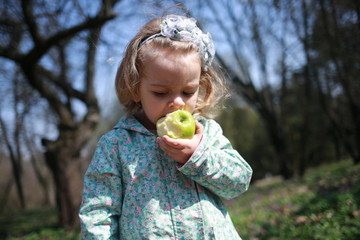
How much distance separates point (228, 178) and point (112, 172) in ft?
1.80

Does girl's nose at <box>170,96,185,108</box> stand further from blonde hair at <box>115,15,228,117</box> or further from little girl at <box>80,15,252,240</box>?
blonde hair at <box>115,15,228,117</box>

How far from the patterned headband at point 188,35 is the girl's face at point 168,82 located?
9 centimetres

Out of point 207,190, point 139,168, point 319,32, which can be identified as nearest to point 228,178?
point 207,190

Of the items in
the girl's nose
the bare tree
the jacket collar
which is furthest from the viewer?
the bare tree

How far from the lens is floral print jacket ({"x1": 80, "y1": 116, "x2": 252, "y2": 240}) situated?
1.44 metres

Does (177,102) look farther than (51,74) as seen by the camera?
No

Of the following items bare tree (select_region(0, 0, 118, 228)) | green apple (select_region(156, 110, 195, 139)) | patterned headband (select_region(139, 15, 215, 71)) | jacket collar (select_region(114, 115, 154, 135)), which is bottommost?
green apple (select_region(156, 110, 195, 139))

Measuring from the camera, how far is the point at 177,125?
4.77 ft

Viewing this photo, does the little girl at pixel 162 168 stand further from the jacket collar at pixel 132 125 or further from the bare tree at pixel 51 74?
the bare tree at pixel 51 74

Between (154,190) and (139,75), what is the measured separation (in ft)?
1.91

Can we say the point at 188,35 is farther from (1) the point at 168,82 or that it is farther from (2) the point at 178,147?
(2) the point at 178,147

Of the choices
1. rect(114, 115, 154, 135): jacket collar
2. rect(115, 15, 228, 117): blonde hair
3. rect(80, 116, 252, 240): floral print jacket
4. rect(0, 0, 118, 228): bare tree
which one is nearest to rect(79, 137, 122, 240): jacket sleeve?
rect(80, 116, 252, 240): floral print jacket

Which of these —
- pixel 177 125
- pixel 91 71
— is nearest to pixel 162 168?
pixel 177 125

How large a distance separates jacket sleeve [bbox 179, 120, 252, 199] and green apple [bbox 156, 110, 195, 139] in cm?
9
